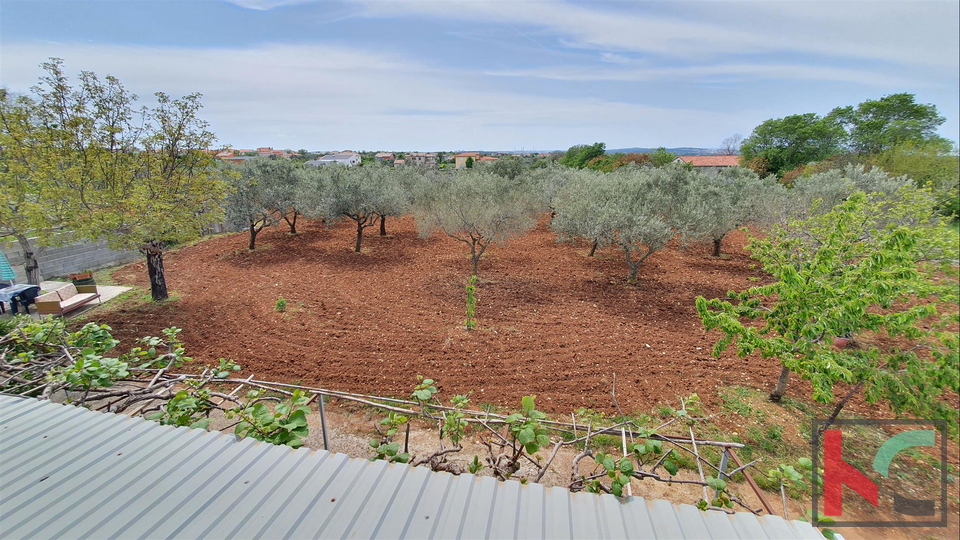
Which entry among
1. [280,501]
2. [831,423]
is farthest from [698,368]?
[280,501]

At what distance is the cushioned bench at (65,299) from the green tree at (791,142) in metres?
38.7

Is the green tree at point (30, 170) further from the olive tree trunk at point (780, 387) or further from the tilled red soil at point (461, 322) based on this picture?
the olive tree trunk at point (780, 387)

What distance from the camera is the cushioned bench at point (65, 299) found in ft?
25.3

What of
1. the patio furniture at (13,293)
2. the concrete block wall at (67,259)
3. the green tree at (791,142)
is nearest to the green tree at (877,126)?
the green tree at (791,142)

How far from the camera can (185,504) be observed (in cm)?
205

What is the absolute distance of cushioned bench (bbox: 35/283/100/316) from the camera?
772 cm

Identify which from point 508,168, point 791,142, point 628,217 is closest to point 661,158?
point 791,142

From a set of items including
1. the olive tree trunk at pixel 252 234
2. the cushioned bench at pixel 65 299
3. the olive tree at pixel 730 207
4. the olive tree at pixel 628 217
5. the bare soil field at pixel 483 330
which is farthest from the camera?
the olive tree trunk at pixel 252 234

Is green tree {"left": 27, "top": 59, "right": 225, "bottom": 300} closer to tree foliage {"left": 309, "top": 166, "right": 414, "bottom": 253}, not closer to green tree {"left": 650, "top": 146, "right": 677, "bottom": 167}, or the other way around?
tree foliage {"left": 309, "top": 166, "right": 414, "bottom": 253}

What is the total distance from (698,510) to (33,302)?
13450 millimetres

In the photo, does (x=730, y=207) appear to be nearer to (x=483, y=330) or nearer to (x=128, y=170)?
(x=483, y=330)

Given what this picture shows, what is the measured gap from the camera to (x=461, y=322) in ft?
27.6

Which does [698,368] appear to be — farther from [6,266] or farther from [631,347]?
[6,266]

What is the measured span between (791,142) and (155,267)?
44.9 m
